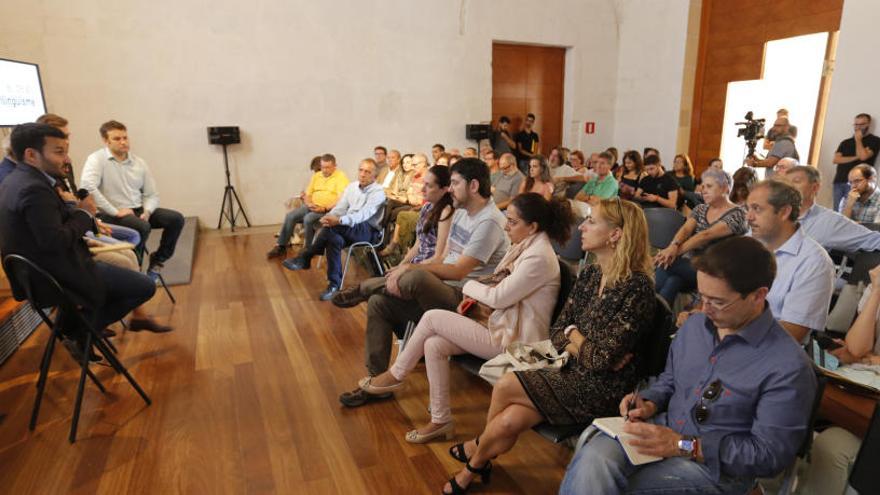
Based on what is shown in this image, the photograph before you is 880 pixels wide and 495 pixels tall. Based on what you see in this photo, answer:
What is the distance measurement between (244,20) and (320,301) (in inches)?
207

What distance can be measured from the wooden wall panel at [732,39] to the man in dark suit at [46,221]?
879 cm

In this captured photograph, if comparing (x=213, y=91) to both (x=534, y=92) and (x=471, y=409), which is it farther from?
(x=471, y=409)

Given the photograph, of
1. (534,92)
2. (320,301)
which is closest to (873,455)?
(320,301)

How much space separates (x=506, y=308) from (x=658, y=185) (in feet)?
14.3

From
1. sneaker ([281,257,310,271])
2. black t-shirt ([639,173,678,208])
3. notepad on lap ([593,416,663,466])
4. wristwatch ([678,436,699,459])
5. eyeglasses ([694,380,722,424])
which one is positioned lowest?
sneaker ([281,257,310,271])

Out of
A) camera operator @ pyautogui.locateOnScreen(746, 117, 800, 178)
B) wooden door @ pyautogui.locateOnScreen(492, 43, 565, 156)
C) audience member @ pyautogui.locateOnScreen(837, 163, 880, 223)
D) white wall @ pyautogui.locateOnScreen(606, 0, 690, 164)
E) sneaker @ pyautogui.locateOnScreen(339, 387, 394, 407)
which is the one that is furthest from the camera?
wooden door @ pyautogui.locateOnScreen(492, 43, 565, 156)

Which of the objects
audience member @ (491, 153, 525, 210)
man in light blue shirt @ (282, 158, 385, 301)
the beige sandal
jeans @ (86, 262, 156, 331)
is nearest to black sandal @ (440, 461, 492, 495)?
the beige sandal

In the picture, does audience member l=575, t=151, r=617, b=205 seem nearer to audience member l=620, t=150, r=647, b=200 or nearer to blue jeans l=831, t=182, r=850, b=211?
audience member l=620, t=150, r=647, b=200

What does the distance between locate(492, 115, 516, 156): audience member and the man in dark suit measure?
7494 millimetres

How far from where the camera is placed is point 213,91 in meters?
7.64

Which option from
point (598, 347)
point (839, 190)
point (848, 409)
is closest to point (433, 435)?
point (598, 347)

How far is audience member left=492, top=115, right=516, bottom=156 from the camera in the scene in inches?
369

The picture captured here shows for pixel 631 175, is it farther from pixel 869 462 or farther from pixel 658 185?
pixel 869 462

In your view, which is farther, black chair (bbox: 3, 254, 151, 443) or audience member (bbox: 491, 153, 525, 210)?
audience member (bbox: 491, 153, 525, 210)
